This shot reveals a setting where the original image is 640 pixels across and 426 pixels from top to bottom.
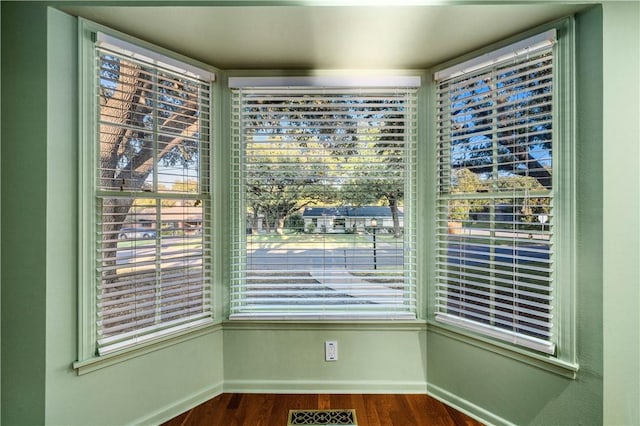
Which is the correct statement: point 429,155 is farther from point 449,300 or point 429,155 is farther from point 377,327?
point 377,327

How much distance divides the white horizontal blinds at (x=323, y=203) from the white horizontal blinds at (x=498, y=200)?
243 mm

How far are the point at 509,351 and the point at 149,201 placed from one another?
7.08 ft

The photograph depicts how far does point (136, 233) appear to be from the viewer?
5.70 feet

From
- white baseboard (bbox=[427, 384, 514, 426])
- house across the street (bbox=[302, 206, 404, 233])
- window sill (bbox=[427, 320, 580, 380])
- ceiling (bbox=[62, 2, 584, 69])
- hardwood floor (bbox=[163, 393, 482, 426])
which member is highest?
ceiling (bbox=[62, 2, 584, 69])

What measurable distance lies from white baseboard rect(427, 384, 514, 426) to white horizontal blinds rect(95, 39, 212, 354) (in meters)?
1.53

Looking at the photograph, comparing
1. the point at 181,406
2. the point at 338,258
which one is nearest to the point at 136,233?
the point at 181,406

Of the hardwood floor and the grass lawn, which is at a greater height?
the grass lawn

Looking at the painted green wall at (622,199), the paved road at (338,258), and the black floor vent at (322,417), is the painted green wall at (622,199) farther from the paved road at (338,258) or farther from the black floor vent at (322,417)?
the black floor vent at (322,417)

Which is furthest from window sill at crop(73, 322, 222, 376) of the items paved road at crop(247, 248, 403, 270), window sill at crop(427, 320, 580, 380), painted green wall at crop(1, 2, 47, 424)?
window sill at crop(427, 320, 580, 380)

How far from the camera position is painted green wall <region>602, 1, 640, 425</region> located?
141 cm

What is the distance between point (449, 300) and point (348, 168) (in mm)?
1058

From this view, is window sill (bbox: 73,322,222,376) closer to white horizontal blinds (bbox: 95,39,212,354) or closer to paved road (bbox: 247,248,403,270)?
white horizontal blinds (bbox: 95,39,212,354)

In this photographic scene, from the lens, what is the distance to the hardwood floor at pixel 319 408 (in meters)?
1.79

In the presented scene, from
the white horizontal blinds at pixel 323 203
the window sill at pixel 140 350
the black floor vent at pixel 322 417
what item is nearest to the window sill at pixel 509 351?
the white horizontal blinds at pixel 323 203
